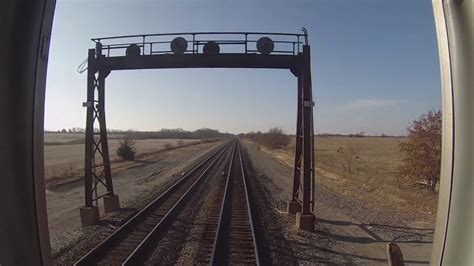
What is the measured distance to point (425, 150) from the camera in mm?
17250

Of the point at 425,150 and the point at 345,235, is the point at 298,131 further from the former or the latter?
the point at 425,150

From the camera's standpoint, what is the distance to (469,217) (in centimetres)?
184

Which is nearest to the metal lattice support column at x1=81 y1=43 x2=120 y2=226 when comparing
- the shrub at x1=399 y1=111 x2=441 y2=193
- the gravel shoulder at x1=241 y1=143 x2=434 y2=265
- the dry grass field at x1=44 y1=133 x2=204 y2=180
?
the dry grass field at x1=44 y1=133 x2=204 y2=180

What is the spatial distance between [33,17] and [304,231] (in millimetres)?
10493

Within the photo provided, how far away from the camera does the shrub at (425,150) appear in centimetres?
1683

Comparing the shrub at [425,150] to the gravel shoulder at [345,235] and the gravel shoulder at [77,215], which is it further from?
the gravel shoulder at [77,215]

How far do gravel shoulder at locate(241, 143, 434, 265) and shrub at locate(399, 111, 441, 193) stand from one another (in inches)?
145

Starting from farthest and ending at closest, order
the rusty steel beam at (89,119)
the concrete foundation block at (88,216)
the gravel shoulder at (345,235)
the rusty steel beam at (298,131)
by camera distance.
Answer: the rusty steel beam at (298,131)
the rusty steel beam at (89,119)
the concrete foundation block at (88,216)
the gravel shoulder at (345,235)

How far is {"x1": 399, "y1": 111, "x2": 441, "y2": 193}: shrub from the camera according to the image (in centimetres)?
1683

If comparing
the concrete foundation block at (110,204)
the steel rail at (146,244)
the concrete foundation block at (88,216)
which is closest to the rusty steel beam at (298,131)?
the steel rail at (146,244)

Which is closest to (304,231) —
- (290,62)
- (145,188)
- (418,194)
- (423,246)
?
(423,246)

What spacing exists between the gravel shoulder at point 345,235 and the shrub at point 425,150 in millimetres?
3681

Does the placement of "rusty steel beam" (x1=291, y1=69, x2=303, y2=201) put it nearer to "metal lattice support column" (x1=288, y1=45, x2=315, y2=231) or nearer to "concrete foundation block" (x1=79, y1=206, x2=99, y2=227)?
"metal lattice support column" (x1=288, y1=45, x2=315, y2=231)

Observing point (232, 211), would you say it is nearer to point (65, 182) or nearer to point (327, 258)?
point (327, 258)
